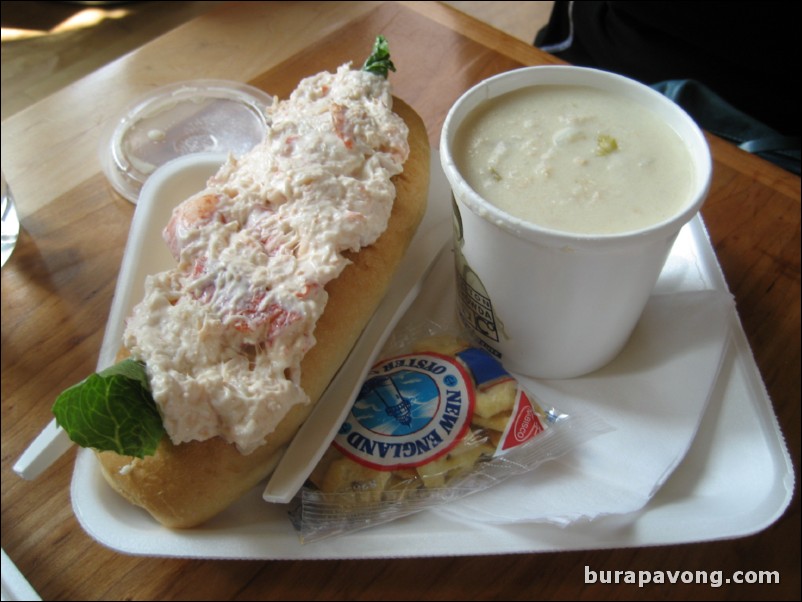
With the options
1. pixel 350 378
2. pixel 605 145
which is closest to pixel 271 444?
pixel 350 378

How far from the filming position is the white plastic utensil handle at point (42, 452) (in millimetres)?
715

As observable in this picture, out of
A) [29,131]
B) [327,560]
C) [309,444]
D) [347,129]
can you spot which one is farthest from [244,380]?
[29,131]

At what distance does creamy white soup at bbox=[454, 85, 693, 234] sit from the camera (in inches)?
27.3

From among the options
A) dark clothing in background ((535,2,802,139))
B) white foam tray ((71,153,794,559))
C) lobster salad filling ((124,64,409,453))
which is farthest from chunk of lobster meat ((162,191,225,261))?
dark clothing in background ((535,2,802,139))

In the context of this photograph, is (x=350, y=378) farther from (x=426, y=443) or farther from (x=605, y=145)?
(x=605, y=145)

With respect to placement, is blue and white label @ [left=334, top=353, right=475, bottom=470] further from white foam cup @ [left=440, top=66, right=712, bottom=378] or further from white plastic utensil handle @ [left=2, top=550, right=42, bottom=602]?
white plastic utensil handle @ [left=2, top=550, right=42, bottom=602]

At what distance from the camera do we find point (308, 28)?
141cm

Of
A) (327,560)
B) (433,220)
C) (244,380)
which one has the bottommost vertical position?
(327,560)

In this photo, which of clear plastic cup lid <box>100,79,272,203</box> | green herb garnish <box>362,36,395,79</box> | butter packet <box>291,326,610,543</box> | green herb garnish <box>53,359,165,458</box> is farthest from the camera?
clear plastic cup lid <box>100,79,272,203</box>

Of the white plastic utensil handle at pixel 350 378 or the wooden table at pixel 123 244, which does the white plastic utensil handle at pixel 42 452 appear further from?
the white plastic utensil handle at pixel 350 378

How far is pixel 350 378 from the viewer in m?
0.81

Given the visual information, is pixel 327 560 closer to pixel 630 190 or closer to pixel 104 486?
pixel 104 486

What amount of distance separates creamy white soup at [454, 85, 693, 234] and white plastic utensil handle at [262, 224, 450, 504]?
0.68 feet

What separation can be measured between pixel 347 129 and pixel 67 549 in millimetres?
565
